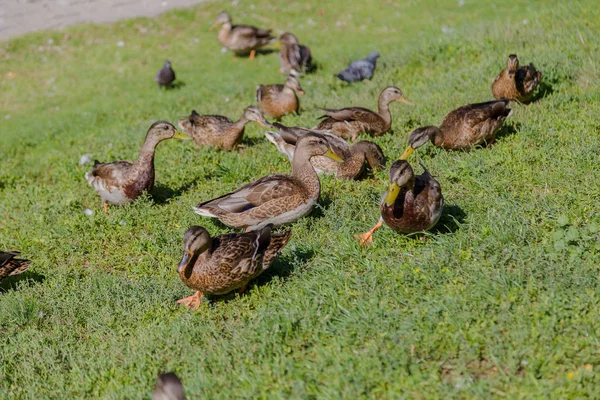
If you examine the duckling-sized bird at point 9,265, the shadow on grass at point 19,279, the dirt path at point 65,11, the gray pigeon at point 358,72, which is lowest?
the shadow on grass at point 19,279

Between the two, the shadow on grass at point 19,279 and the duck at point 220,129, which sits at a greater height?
the duck at point 220,129

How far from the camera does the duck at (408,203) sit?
6.03 meters

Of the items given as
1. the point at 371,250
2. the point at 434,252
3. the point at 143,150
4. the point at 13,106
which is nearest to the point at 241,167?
the point at 143,150

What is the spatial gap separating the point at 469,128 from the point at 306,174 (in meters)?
2.27

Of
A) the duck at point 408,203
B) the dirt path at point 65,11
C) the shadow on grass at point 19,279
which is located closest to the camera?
the duck at point 408,203

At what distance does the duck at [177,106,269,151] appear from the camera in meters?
9.58

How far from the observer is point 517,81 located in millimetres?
9219

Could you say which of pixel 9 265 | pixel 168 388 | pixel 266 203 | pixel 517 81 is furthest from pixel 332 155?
pixel 168 388

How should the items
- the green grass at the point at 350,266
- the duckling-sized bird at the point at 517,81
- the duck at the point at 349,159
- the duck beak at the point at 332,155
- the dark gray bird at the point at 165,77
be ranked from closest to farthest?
the green grass at the point at 350,266, the duck beak at the point at 332,155, the duck at the point at 349,159, the duckling-sized bird at the point at 517,81, the dark gray bird at the point at 165,77

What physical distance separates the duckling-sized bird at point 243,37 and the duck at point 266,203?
30.3 ft

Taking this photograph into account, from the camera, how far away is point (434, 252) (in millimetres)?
5938

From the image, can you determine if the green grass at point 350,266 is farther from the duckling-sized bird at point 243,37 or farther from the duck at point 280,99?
the duckling-sized bird at point 243,37

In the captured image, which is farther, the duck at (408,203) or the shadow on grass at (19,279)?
the shadow on grass at (19,279)

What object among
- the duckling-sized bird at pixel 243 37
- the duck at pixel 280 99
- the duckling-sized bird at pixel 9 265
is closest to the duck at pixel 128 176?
the duckling-sized bird at pixel 9 265
